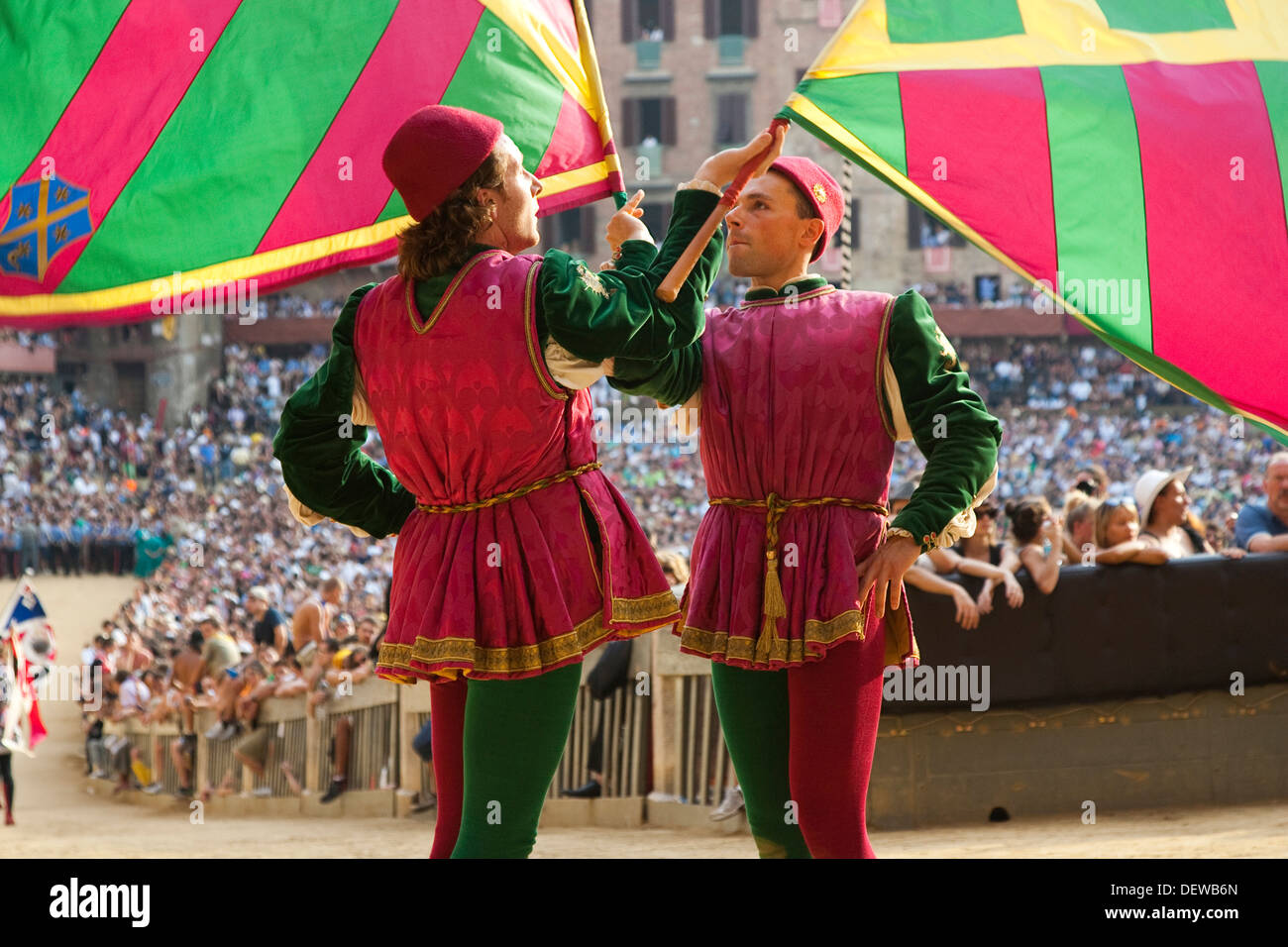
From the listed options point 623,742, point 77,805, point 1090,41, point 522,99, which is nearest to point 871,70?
point 1090,41

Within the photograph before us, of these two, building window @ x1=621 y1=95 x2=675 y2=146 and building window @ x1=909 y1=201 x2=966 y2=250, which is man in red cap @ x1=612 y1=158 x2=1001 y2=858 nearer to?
building window @ x1=909 y1=201 x2=966 y2=250

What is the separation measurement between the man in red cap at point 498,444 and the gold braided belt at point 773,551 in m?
0.25

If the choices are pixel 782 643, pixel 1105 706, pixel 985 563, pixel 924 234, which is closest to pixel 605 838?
pixel 985 563

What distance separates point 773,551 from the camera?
3188mm

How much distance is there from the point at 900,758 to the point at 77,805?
8.53 meters

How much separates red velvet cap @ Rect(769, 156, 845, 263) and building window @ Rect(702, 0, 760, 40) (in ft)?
128

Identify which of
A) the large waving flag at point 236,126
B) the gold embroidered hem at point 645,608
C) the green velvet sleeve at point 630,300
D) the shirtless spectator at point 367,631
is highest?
the large waving flag at point 236,126

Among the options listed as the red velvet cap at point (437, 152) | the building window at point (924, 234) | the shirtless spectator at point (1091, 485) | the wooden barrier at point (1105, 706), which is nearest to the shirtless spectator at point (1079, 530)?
the wooden barrier at point (1105, 706)

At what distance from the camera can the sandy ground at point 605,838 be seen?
5992 millimetres

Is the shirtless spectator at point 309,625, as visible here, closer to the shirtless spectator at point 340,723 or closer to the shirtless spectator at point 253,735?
the shirtless spectator at point 253,735

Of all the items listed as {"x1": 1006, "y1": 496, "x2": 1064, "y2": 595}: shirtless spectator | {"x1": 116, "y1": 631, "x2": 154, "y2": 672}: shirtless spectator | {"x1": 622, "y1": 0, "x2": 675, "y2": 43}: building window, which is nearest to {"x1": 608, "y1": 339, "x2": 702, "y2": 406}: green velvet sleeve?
{"x1": 1006, "y1": 496, "x2": 1064, "y2": 595}: shirtless spectator

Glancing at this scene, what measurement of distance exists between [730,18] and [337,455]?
131 ft

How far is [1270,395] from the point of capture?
12.0 ft

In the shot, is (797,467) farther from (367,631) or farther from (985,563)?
(367,631)
